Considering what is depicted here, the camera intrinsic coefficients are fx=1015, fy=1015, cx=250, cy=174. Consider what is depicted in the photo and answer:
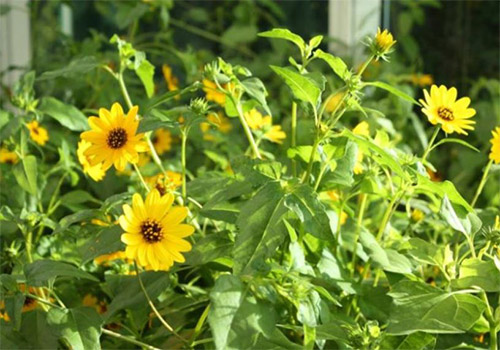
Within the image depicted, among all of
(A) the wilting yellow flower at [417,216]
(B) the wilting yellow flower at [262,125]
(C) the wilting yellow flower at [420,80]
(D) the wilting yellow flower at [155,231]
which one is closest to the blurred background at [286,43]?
(C) the wilting yellow flower at [420,80]

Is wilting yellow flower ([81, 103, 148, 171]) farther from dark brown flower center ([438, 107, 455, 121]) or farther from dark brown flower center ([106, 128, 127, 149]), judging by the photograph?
dark brown flower center ([438, 107, 455, 121])

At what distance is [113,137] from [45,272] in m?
0.14

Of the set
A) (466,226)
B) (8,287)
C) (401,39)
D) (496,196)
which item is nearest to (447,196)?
(466,226)

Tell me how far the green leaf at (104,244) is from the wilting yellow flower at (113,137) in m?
0.06

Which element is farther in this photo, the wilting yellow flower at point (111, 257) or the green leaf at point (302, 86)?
the wilting yellow flower at point (111, 257)

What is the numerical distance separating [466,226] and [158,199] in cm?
28

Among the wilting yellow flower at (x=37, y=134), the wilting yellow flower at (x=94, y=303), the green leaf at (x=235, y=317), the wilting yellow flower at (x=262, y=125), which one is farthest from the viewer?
the wilting yellow flower at (x=37, y=134)

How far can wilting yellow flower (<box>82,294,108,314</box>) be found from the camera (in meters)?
1.12

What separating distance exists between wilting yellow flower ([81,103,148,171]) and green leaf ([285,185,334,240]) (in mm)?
165

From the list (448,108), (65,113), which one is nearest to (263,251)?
(448,108)

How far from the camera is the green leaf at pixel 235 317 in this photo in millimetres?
852

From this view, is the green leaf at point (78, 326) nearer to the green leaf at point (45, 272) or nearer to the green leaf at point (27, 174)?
the green leaf at point (45, 272)

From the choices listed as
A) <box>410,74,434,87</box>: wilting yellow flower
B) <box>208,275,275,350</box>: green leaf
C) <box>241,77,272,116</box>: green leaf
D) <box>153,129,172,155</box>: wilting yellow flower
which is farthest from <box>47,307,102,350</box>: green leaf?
<box>410,74,434,87</box>: wilting yellow flower

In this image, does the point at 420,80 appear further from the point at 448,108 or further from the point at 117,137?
the point at 117,137
